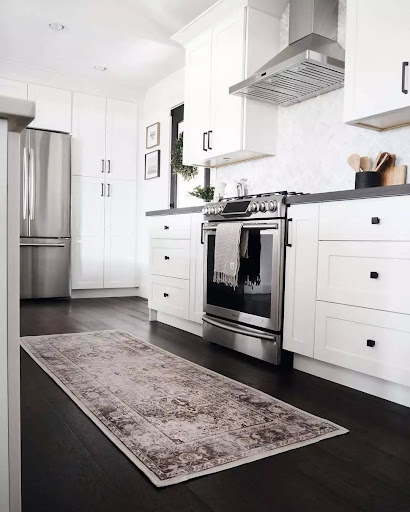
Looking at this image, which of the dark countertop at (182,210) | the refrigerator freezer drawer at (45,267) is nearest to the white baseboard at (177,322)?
the dark countertop at (182,210)

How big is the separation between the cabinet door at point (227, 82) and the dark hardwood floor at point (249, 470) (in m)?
1.96

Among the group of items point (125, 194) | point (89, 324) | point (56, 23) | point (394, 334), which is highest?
point (56, 23)

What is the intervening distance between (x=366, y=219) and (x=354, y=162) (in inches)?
28.4

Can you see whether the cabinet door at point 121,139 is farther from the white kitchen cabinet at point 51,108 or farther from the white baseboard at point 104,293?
the white baseboard at point 104,293

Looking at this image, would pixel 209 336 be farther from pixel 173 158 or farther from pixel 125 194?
pixel 125 194

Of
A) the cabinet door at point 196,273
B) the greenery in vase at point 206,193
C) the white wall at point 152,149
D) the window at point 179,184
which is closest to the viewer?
the cabinet door at point 196,273

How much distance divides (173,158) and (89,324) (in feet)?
5.94

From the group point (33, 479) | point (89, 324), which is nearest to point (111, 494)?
point (33, 479)

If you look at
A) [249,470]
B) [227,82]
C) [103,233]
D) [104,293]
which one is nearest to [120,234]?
[103,233]

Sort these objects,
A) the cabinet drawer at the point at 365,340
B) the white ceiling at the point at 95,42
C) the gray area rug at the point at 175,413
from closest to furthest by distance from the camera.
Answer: the gray area rug at the point at 175,413
the cabinet drawer at the point at 365,340
the white ceiling at the point at 95,42

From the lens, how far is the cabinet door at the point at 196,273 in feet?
10.9

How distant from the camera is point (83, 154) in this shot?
5.39 metres

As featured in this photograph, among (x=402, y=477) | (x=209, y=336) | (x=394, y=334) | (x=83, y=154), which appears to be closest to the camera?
(x=402, y=477)

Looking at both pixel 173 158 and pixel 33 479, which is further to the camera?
pixel 173 158
